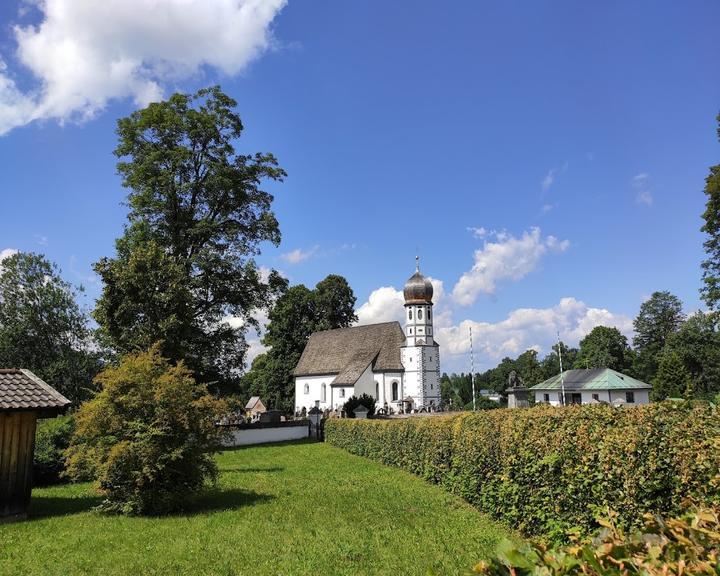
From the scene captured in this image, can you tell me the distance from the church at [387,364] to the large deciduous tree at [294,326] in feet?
20.4

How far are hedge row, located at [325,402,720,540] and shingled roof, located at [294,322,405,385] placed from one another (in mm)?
39270

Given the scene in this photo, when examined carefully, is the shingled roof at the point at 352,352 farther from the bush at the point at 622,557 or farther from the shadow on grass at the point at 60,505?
the bush at the point at 622,557

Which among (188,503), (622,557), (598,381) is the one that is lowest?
(188,503)

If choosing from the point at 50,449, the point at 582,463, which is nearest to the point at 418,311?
the point at 50,449

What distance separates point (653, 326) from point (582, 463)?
8247 centimetres

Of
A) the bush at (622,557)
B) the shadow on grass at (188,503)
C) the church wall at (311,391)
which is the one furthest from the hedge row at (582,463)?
the church wall at (311,391)

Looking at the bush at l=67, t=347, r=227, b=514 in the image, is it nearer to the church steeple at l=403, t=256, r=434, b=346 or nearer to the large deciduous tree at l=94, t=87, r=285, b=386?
Answer: the large deciduous tree at l=94, t=87, r=285, b=386

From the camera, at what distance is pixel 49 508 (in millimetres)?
12906

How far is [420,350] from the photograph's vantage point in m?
51.6

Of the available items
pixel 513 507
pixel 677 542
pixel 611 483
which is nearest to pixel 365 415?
pixel 513 507

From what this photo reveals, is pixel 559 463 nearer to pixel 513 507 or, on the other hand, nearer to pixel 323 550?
pixel 513 507

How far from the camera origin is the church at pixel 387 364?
168 feet

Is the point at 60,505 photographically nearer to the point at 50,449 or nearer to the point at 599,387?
the point at 50,449

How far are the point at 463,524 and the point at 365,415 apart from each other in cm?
2218
